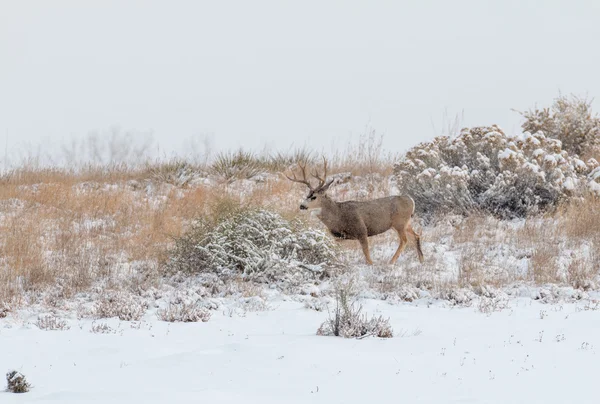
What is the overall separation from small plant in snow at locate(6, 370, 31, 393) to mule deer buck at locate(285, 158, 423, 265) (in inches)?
239

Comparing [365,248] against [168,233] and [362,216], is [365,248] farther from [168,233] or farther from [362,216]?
[168,233]

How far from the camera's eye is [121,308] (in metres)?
8.09

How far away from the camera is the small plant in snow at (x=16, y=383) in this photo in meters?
5.33

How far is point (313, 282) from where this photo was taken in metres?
10.0

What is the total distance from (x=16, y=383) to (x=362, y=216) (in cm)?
671

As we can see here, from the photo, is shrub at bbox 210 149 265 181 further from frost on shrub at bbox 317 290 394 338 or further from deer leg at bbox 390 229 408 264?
frost on shrub at bbox 317 290 394 338

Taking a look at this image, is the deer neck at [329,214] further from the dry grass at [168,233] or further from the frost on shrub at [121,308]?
the frost on shrub at [121,308]

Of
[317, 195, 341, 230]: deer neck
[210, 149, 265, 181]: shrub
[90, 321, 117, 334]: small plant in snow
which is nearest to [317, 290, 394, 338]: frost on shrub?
[90, 321, 117, 334]: small plant in snow

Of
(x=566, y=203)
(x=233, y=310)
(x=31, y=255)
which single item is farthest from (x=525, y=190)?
(x=31, y=255)

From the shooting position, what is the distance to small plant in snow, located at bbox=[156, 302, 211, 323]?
314 inches

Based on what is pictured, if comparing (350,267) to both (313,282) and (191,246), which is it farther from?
(191,246)

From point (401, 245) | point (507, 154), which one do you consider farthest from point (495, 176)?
point (401, 245)

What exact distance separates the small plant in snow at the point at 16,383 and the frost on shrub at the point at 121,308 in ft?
8.42

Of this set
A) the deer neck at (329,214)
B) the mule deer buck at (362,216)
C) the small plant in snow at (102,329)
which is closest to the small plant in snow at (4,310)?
the small plant in snow at (102,329)
